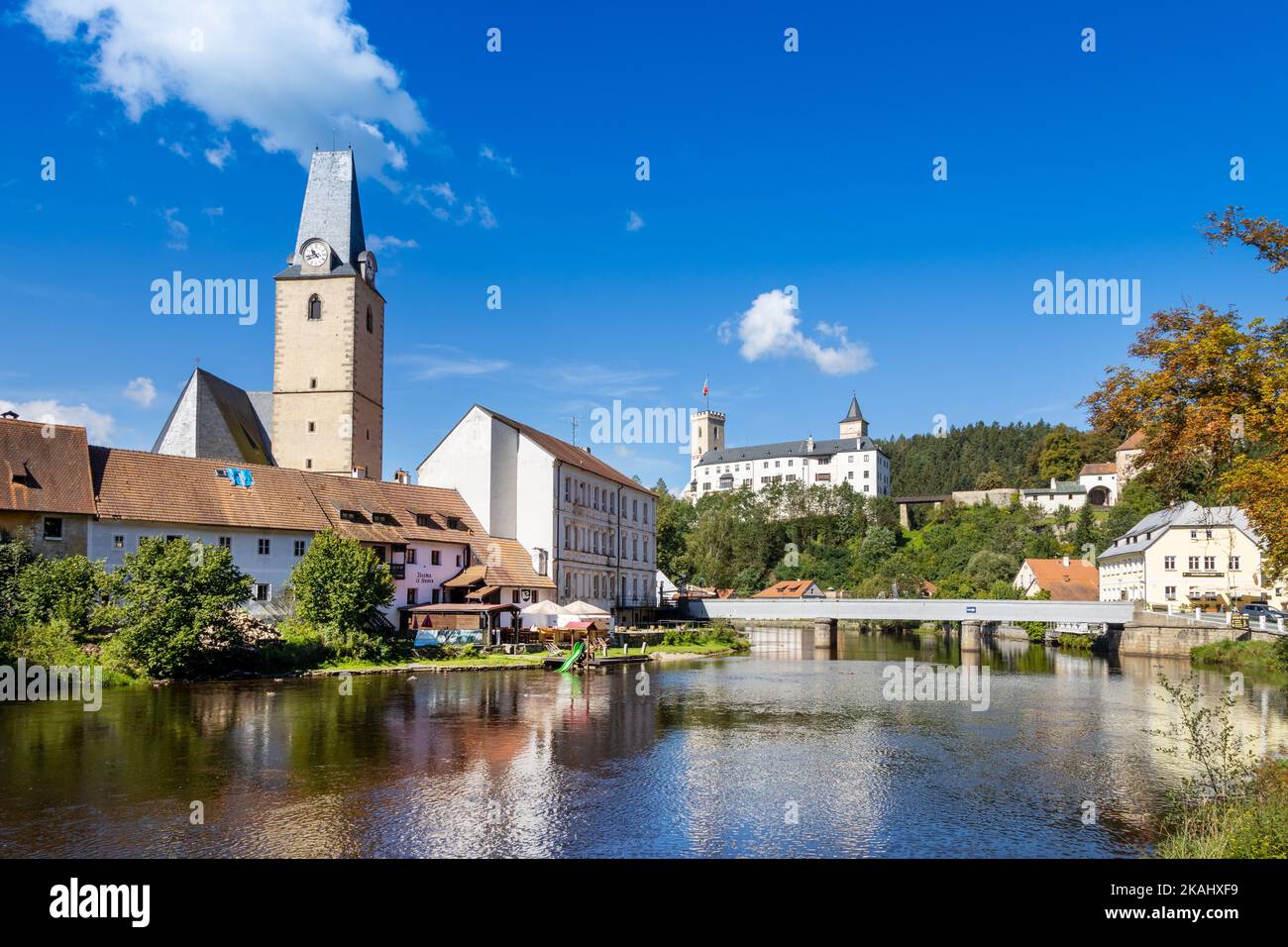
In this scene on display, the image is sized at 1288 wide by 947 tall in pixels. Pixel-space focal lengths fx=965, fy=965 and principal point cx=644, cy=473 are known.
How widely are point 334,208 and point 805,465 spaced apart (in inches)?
4870

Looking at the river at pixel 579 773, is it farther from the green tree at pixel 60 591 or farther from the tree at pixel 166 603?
the green tree at pixel 60 591

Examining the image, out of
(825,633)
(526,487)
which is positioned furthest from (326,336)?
(825,633)

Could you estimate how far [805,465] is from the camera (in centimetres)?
17600

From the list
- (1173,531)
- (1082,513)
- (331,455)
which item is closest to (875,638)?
(1173,531)

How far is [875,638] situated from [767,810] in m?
71.3

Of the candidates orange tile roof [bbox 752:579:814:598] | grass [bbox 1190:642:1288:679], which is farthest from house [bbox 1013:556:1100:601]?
grass [bbox 1190:642:1288:679]

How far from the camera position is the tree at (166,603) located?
110ft

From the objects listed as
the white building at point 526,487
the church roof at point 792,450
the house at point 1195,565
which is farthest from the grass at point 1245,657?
the church roof at point 792,450

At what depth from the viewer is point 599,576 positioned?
65.8 metres

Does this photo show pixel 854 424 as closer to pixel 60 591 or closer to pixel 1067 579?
pixel 1067 579

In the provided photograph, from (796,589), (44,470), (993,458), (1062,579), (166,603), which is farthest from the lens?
(993,458)

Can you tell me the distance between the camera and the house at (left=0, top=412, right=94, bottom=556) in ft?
126
